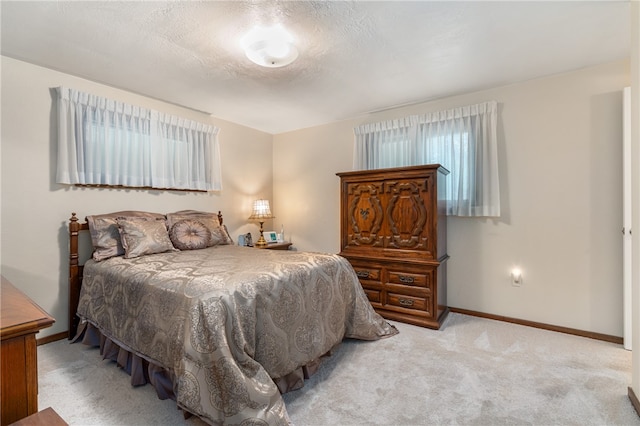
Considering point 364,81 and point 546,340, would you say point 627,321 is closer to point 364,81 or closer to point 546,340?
point 546,340

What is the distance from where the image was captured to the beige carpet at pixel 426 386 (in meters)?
1.68

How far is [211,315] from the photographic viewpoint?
1.51 m

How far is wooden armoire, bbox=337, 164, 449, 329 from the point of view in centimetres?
301

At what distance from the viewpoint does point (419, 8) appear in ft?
6.17

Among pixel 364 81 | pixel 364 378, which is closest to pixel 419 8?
pixel 364 81

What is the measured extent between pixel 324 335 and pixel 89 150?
9.25 ft

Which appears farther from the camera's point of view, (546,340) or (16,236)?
(546,340)

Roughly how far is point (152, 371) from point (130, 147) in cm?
236

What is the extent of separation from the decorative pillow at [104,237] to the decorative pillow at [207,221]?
1.78 ft

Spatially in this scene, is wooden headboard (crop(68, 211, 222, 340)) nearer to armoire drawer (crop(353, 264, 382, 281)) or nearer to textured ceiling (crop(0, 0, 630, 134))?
textured ceiling (crop(0, 0, 630, 134))

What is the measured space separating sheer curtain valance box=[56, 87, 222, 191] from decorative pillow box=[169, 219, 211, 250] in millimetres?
588

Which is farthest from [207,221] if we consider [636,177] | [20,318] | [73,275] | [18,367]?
[636,177]

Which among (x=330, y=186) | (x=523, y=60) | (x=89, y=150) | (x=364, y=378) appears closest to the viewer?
(x=364, y=378)

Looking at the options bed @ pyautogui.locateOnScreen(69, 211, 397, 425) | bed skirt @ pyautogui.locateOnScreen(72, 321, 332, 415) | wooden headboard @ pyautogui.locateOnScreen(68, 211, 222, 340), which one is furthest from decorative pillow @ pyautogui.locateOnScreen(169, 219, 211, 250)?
bed skirt @ pyautogui.locateOnScreen(72, 321, 332, 415)
